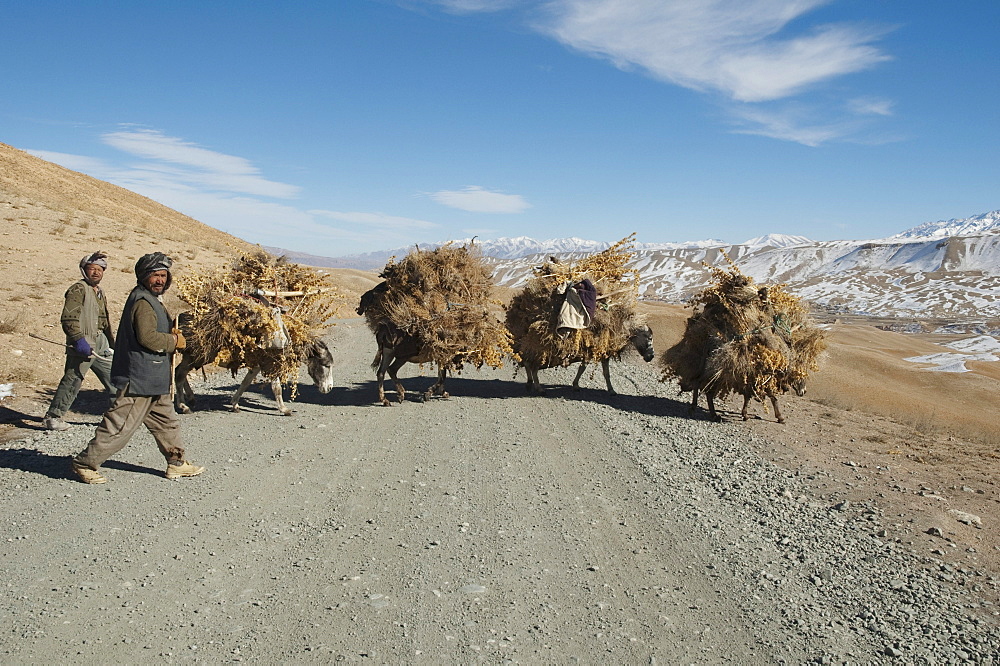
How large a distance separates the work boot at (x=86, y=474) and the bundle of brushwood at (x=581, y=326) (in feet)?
25.2

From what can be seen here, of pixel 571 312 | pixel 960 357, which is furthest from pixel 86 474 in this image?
pixel 960 357

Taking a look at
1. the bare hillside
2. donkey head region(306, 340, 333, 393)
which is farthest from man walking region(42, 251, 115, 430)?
donkey head region(306, 340, 333, 393)

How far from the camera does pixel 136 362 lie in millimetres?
6383

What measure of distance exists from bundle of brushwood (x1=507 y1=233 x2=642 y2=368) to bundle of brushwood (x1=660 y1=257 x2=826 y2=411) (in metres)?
1.59

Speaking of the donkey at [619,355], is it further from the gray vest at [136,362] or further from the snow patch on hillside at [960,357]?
the snow patch on hillside at [960,357]

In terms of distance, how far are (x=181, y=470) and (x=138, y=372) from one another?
3.94 feet

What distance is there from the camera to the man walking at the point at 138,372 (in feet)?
20.8

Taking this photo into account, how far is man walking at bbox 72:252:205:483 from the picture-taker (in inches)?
250

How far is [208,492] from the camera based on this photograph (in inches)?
252

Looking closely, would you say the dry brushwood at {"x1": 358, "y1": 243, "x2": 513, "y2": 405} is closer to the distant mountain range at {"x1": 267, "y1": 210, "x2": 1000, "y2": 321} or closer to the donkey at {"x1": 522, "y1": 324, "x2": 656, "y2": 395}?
the donkey at {"x1": 522, "y1": 324, "x2": 656, "y2": 395}

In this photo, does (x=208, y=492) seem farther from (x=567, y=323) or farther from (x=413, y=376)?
(x=413, y=376)

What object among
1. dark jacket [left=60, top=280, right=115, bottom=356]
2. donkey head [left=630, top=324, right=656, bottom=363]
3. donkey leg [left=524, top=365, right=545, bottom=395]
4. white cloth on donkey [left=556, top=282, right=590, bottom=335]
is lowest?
donkey leg [left=524, top=365, right=545, bottom=395]

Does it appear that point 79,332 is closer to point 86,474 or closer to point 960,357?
point 86,474

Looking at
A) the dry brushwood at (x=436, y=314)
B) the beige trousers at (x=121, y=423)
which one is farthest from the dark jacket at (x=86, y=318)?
the dry brushwood at (x=436, y=314)
